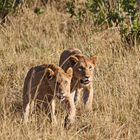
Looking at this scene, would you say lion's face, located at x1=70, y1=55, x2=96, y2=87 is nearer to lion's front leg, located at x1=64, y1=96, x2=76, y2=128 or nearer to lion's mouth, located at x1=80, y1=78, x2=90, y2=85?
lion's mouth, located at x1=80, y1=78, x2=90, y2=85

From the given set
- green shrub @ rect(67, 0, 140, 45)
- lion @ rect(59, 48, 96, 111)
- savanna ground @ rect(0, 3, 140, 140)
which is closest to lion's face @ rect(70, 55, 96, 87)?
lion @ rect(59, 48, 96, 111)

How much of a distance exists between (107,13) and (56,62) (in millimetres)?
1754

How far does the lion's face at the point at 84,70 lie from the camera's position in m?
5.95

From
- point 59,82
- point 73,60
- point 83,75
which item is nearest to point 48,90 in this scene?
point 59,82

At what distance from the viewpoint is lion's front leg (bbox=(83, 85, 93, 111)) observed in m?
5.93

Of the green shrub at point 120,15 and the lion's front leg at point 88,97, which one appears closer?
the lion's front leg at point 88,97

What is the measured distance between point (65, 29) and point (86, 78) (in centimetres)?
334

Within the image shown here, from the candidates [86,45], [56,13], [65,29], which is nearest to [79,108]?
[86,45]

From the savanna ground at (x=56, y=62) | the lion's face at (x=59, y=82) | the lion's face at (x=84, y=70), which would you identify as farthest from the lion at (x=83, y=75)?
the lion's face at (x=59, y=82)

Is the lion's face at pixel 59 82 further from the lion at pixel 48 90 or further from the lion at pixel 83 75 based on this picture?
the lion at pixel 83 75

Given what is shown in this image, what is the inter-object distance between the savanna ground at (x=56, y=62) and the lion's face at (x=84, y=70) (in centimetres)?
24

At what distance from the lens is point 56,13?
406 inches

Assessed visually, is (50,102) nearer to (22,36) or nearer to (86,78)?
(86,78)

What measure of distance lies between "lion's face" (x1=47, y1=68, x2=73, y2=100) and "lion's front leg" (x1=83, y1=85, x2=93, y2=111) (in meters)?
0.65
